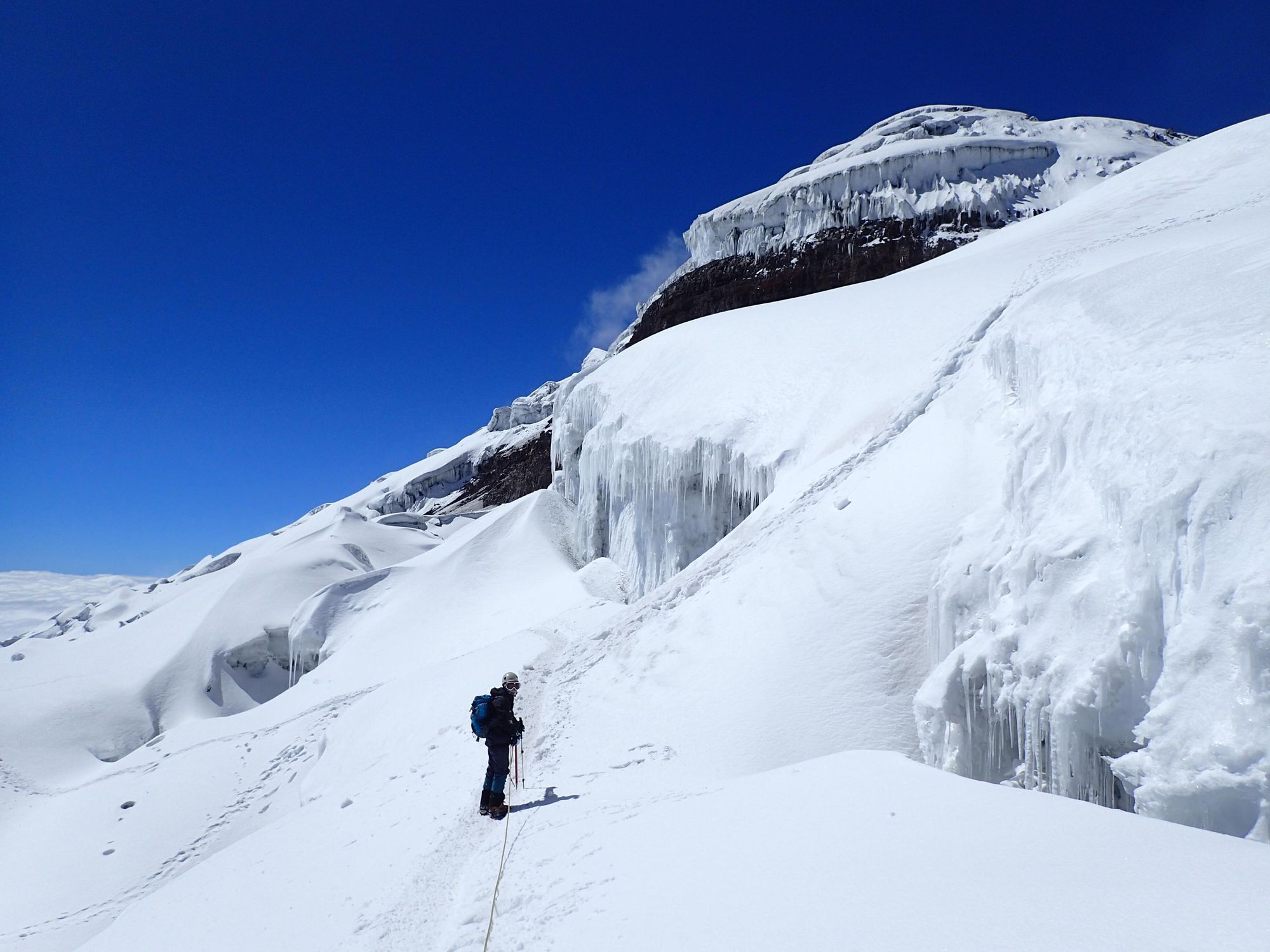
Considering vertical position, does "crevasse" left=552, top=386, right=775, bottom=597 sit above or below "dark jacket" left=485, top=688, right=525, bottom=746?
above

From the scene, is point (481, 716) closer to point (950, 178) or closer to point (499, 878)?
point (499, 878)

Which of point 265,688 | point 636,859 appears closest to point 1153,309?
point 636,859

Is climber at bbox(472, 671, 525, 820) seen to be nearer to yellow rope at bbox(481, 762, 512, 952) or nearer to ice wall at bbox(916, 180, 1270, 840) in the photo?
yellow rope at bbox(481, 762, 512, 952)

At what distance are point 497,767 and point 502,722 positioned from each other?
1.14ft

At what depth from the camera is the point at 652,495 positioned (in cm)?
1430

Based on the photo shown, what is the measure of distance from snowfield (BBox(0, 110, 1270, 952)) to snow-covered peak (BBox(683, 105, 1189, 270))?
84.2 feet

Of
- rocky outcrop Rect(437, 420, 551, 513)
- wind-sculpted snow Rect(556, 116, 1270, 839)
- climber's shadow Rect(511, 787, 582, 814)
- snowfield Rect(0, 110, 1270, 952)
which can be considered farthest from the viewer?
rocky outcrop Rect(437, 420, 551, 513)

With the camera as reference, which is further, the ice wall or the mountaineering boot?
the mountaineering boot

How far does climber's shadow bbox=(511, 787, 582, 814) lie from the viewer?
487 centimetres

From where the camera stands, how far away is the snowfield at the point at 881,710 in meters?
2.61

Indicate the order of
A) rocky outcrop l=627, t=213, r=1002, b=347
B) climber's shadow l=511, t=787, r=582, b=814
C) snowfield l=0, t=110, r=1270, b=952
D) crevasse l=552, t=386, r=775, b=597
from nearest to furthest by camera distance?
snowfield l=0, t=110, r=1270, b=952 < climber's shadow l=511, t=787, r=582, b=814 < crevasse l=552, t=386, r=775, b=597 < rocky outcrop l=627, t=213, r=1002, b=347

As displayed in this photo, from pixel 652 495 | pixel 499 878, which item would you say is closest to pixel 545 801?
pixel 499 878

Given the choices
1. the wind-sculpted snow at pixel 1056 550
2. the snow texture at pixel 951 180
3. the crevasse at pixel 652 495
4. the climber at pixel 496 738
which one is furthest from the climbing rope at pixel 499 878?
the snow texture at pixel 951 180

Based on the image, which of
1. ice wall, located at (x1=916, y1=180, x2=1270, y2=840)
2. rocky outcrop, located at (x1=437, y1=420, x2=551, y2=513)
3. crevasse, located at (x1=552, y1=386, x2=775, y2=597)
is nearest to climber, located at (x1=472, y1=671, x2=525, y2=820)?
ice wall, located at (x1=916, y1=180, x2=1270, y2=840)
